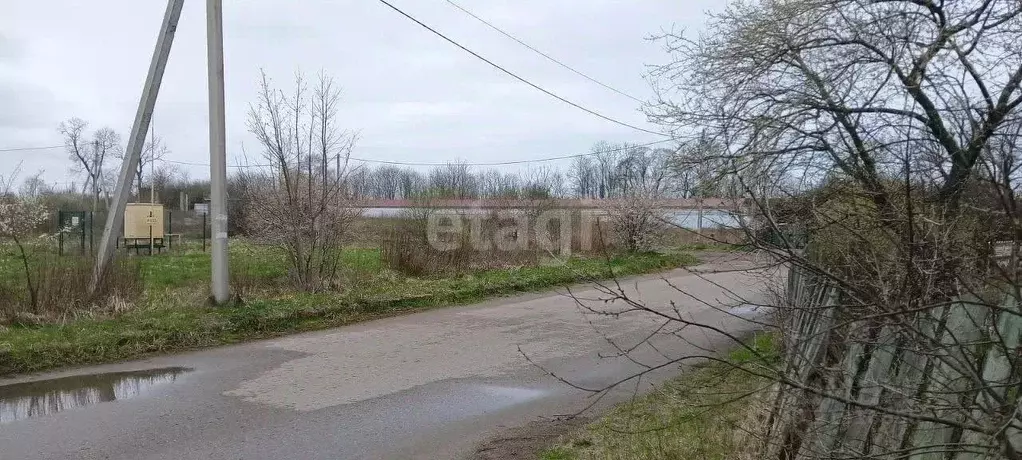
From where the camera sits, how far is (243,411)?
20.7ft

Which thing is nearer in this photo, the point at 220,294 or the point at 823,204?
the point at 823,204

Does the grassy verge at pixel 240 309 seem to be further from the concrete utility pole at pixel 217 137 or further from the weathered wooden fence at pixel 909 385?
the weathered wooden fence at pixel 909 385

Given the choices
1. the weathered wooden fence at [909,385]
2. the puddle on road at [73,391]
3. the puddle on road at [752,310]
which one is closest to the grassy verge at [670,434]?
the puddle on road at [752,310]

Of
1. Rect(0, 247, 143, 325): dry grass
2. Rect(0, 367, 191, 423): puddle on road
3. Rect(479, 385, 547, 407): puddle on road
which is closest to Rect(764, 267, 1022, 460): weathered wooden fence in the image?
Rect(479, 385, 547, 407): puddle on road

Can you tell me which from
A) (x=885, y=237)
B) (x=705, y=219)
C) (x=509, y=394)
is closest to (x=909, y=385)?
(x=885, y=237)

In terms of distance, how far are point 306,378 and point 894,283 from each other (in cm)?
614

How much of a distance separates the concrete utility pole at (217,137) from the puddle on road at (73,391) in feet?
9.39

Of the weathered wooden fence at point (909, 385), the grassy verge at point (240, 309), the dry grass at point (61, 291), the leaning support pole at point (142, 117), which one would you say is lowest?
the grassy verge at point (240, 309)

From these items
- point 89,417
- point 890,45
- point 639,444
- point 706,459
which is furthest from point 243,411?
point 890,45

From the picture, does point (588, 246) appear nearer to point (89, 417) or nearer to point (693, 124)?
point (693, 124)

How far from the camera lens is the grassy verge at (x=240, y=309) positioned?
318 inches

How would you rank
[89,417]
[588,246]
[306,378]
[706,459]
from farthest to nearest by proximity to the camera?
[588,246], [306,378], [89,417], [706,459]

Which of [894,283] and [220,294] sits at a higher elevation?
[894,283]

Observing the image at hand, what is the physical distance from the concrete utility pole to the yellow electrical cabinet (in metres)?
15.0
